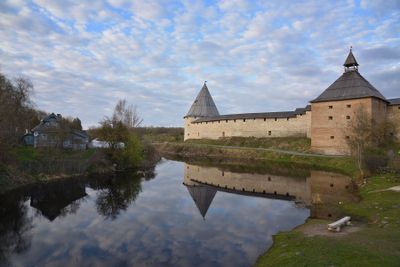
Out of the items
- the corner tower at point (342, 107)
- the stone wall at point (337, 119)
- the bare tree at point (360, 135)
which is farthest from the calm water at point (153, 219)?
the corner tower at point (342, 107)

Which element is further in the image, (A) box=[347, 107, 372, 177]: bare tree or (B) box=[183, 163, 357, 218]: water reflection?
(A) box=[347, 107, 372, 177]: bare tree

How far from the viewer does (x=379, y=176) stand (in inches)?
552

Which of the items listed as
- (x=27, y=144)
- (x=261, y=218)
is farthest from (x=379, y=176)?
(x=27, y=144)

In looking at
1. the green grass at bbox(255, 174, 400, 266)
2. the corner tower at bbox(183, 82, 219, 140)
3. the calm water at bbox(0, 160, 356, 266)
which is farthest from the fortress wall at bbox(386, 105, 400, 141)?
the corner tower at bbox(183, 82, 219, 140)

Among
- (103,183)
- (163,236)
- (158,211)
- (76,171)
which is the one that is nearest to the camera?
(163,236)

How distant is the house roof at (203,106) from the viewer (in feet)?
140

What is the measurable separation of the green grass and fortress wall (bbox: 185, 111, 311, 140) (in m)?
20.9

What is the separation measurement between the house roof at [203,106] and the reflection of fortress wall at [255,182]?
22582 millimetres

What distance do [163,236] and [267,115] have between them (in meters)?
25.6

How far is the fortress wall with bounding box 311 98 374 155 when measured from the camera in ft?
75.7

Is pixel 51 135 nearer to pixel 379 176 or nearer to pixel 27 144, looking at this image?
pixel 27 144

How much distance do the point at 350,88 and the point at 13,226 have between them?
2327cm

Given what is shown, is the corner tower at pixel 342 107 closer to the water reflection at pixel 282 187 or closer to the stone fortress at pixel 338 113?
the stone fortress at pixel 338 113

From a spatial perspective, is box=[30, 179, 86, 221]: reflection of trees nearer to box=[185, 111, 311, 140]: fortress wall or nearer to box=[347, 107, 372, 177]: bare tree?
box=[347, 107, 372, 177]: bare tree
